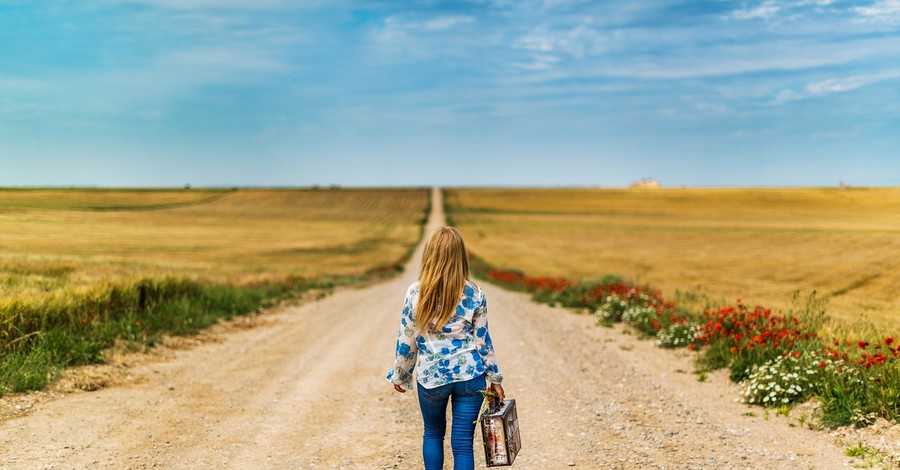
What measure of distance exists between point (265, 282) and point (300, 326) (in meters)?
8.35

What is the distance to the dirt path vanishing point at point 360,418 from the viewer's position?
6.49 meters

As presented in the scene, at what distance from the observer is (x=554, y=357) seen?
12.0m

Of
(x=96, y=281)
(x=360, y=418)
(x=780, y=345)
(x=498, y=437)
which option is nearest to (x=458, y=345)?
(x=498, y=437)

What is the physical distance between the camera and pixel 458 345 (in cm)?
488

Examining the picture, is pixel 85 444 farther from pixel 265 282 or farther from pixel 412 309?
pixel 265 282

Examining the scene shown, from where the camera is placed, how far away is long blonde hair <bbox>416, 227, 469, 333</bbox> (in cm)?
477

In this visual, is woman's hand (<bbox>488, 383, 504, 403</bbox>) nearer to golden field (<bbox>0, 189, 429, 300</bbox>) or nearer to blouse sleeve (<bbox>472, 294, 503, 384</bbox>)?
blouse sleeve (<bbox>472, 294, 503, 384</bbox>)

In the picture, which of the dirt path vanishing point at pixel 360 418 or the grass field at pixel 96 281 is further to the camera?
the grass field at pixel 96 281

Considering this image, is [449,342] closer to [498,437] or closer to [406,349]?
[406,349]

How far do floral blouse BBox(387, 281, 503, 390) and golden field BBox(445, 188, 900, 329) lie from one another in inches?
384

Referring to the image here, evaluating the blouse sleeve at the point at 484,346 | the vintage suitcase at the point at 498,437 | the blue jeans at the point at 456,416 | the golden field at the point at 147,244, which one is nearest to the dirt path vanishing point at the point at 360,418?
the blue jeans at the point at 456,416

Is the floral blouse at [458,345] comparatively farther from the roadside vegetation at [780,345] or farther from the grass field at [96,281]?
the grass field at [96,281]

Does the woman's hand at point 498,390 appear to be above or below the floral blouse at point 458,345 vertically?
below

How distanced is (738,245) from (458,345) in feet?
153
